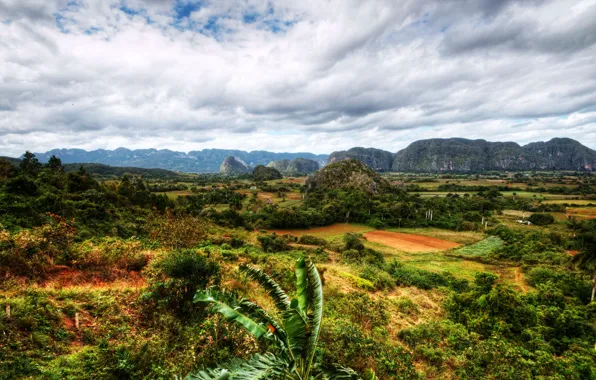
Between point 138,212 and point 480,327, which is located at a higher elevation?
point 138,212

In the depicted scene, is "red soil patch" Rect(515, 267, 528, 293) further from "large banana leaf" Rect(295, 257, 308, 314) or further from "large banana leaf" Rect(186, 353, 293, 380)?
"large banana leaf" Rect(186, 353, 293, 380)

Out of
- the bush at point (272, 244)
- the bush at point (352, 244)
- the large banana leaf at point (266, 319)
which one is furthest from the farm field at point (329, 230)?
the large banana leaf at point (266, 319)

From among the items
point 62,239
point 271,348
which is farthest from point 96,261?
point 271,348

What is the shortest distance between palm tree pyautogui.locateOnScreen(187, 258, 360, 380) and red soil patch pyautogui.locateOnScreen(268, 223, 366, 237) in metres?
42.5

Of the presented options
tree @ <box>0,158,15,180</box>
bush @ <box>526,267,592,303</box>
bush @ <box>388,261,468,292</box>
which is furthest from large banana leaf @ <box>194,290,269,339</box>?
tree @ <box>0,158,15,180</box>

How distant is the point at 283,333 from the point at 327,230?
48018mm

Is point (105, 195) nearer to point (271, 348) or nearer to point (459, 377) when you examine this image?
point (271, 348)

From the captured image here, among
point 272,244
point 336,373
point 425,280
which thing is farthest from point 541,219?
point 336,373

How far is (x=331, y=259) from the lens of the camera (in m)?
31.9

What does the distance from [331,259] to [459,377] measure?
23.3 meters

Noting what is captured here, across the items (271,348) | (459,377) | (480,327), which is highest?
(271,348)

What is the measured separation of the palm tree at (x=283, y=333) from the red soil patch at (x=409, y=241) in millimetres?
37444

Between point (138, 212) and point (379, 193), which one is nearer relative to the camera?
point (138, 212)

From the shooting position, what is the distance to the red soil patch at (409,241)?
40.5 metres
